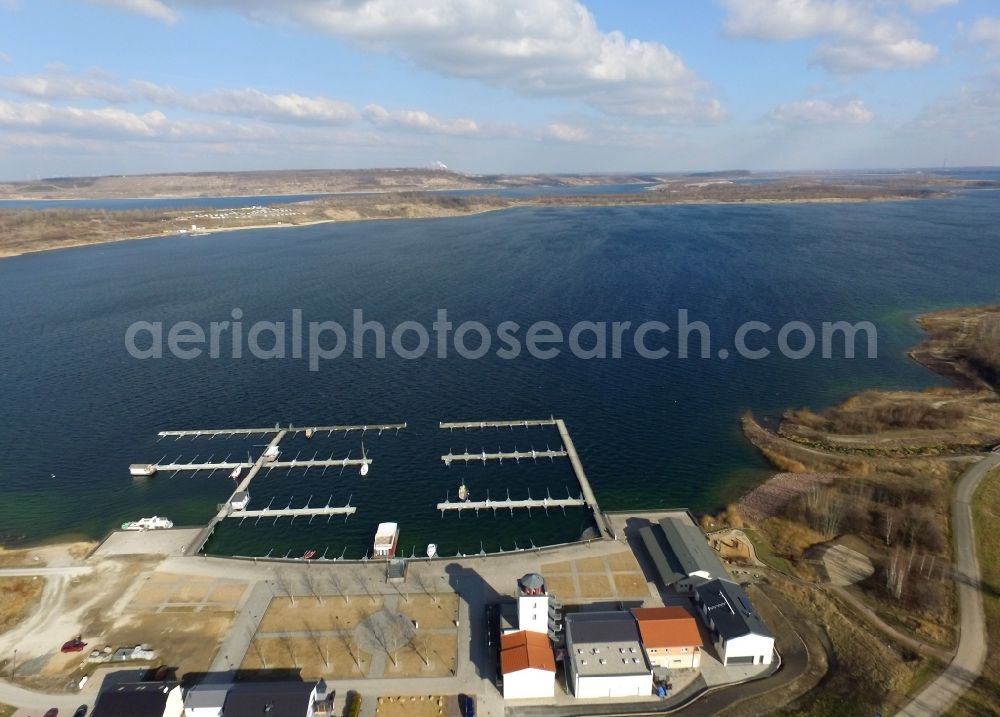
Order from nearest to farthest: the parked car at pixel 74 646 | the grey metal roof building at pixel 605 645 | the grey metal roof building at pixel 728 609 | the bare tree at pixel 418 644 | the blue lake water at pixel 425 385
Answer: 1. the grey metal roof building at pixel 605 645
2. the grey metal roof building at pixel 728 609
3. the bare tree at pixel 418 644
4. the parked car at pixel 74 646
5. the blue lake water at pixel 425 385

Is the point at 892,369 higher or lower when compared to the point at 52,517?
higher

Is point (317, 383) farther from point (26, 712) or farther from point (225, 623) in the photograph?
point (26, 712)

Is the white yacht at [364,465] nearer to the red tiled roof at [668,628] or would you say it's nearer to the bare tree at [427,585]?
the bare tree at [427,585]

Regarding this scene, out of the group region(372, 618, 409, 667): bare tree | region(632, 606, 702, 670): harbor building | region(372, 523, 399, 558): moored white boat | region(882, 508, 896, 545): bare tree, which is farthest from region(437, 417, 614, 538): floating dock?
region(882, 508, 896, 545): bare tree

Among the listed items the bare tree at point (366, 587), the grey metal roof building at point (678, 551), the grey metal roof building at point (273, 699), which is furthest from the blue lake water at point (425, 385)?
the grey metal roof building at point (273, 699)

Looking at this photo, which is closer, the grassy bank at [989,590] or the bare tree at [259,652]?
the grassy bank at [989,590]

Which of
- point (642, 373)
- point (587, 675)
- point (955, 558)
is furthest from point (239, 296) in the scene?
point (955, 558)

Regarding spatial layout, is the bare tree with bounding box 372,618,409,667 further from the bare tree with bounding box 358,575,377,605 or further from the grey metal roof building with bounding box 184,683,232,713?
the grey metal roof building with bounding box 184,683,232,713
